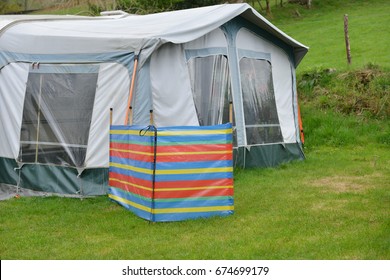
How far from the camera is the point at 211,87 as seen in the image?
9141 mm

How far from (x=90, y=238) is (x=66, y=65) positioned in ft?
9.72

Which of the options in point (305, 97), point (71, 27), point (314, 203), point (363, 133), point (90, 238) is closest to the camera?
point (90, 238)

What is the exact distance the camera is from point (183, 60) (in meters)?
8.60

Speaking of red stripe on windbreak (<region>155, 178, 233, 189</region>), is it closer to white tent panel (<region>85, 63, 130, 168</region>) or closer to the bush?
white tent panel (<region>85, 63, 130, 168</region>)

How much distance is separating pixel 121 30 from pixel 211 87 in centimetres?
143

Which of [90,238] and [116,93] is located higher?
[116,93]

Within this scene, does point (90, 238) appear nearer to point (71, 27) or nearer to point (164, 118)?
point (164, 118)

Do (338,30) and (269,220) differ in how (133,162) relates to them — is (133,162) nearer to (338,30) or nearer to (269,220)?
(269,220)

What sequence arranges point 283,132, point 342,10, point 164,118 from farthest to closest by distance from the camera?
1. point 342,10
2. point 283,132
3. point 164,118

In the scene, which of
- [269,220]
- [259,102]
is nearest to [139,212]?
[269,220]

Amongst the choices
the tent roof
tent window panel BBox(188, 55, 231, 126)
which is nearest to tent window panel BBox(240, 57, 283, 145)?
tent window panel BBox(188, 55, 231, 126)

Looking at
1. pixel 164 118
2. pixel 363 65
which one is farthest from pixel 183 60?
pixel 363 65

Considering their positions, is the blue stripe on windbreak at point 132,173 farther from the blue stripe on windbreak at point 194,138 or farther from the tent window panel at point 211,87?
the tent window panel at point 211,87

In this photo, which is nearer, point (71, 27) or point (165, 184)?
point (165, 184)
